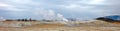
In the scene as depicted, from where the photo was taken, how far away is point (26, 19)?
13138 cm

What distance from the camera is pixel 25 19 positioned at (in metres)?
132

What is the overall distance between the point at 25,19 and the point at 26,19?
66 cm
